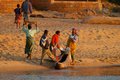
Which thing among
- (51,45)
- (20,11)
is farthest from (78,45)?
(20,11)

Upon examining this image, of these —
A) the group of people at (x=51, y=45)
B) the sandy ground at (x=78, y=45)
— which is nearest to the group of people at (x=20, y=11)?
the sandy ground at (x=78, y=45)

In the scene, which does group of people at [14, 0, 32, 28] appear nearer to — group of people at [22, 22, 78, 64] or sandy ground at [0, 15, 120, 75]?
sandy ground at [0, 15, 120, 75]

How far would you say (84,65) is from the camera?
1889 centimetres

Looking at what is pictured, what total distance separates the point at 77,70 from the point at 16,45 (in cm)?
365

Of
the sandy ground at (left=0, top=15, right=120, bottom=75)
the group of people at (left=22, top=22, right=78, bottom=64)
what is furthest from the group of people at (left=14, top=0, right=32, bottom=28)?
the group of people at (left=22, top=22, right=78, bottom=64)

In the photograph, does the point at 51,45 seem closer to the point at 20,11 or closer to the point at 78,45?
the point at 78,45

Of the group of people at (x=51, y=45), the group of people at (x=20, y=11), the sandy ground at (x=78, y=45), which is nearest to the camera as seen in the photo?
the group of people at (x=51, y=45)

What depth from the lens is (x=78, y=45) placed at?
2186cm

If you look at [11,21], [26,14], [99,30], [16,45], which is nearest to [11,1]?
[11,21]

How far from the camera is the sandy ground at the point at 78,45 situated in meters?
18.7

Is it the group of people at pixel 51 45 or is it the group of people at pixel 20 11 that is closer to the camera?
the group of people at pixel 51 45

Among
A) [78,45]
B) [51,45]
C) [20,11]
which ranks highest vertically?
[51,45]

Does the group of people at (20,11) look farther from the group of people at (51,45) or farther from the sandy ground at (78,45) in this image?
the group of people at (51,45)

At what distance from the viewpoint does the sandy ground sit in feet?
61.3
